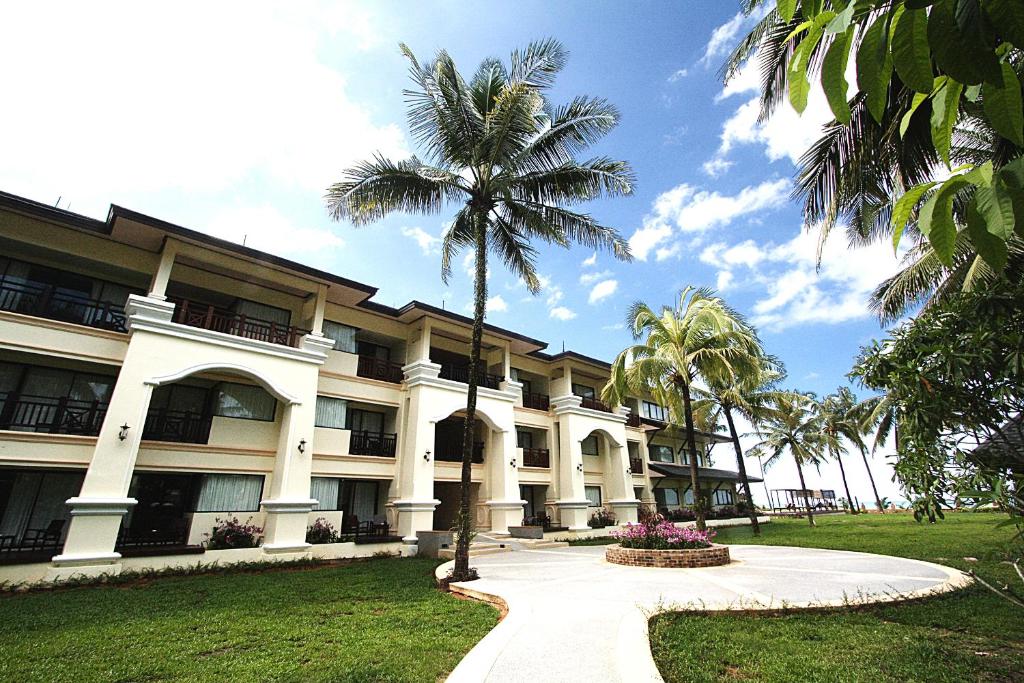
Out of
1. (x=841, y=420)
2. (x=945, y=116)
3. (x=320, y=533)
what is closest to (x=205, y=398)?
(x=320, y=533)

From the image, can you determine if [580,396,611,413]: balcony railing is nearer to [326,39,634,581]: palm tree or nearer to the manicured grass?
[326,39,634,581]: palm tree

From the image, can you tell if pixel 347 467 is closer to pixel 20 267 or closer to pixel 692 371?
pixel 20 267

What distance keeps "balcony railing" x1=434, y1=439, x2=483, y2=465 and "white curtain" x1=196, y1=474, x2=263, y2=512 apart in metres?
7.49

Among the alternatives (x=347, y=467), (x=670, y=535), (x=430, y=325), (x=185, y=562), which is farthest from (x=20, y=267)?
(x=670, y=535)

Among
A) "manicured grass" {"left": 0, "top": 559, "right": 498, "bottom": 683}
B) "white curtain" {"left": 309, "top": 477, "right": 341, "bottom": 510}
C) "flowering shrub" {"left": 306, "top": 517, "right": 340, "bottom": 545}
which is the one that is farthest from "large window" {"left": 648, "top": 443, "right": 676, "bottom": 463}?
"manicured grass" {"left": 0, "top": 559, "right": 498, "bottom": 683}

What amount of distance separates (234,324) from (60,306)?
427 centimetres

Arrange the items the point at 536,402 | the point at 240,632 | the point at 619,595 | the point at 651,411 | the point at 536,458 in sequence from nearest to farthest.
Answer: the point at 240,632
the point at 619,595
the point at 536,458
the point at 536,402
the point at 651,411

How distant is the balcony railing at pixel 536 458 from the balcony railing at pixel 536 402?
2105 millimetres

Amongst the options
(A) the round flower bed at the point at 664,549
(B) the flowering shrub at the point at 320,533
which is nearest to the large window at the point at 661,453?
(A) the round flower bed at the point at 664,549

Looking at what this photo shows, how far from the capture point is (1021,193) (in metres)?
1.31

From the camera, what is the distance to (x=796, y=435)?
32.1 meters

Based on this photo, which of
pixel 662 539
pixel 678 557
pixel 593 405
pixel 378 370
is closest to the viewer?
pixel 678 557

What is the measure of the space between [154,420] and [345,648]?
39.4 feet

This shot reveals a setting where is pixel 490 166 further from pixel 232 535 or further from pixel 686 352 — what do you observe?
pixel 232 535
